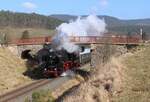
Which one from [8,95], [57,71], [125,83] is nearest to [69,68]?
[57,71]

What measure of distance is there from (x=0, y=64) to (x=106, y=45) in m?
16.2

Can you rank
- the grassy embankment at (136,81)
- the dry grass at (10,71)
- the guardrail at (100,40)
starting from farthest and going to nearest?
1. the guardrail at (100,40)
2. the dry grass at (10,71)
3. the grassy embankment at (136,81)

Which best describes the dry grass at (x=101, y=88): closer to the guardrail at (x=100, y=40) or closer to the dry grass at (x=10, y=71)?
the dry grass at (x=10, y=71)

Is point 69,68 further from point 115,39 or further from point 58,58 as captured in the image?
point 115,39

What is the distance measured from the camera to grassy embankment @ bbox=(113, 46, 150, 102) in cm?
1839

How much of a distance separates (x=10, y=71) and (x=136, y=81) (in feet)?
163

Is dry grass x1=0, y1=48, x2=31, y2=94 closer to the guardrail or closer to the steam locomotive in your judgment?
the steam locomotive

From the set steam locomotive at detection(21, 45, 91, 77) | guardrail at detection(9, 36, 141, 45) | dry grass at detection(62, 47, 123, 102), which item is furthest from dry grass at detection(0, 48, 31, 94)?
dry grass at detection(62, 47, 123, 102)

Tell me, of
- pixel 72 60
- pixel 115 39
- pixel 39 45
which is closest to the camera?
pixel 72 60

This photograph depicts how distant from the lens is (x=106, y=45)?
6712 centimetres

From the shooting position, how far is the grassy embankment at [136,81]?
724 inches

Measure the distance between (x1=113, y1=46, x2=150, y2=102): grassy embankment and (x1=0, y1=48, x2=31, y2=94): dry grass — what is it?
102ft

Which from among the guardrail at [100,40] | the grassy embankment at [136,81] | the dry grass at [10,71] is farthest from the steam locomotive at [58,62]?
the grassy embankment at [136,81]

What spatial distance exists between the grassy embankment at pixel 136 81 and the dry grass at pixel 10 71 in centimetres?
3096
